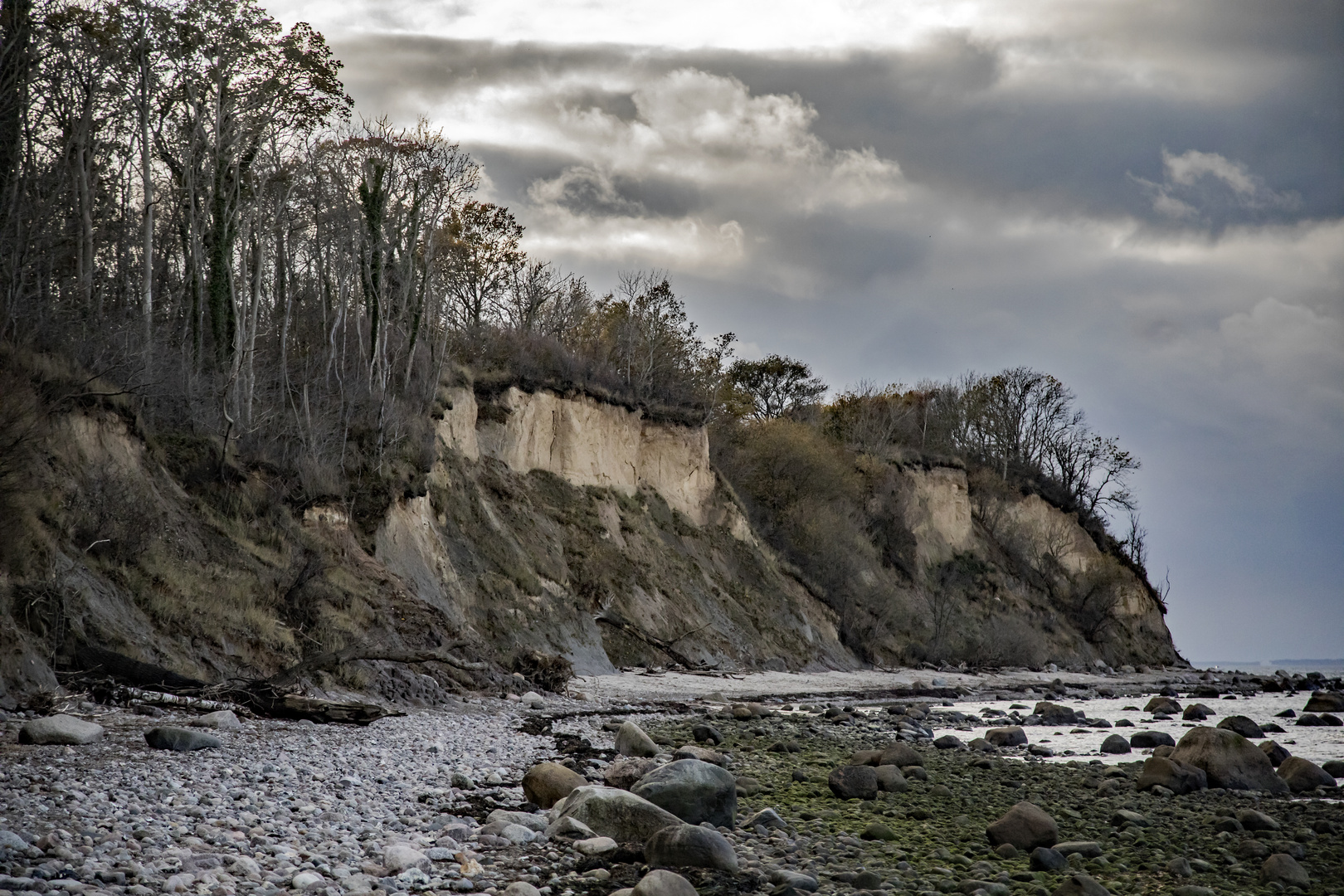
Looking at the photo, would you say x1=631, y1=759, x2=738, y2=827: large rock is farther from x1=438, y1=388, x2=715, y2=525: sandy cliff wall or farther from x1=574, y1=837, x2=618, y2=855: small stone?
x1=438, y1=388, x2=715, y2=525: sandy cliff wall

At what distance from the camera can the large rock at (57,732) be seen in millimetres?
7168

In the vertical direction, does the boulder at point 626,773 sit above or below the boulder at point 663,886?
below

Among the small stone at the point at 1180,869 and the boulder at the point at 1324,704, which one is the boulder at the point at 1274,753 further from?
the boulder at the point at 1324,704

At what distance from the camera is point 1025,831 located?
7238 millimetres

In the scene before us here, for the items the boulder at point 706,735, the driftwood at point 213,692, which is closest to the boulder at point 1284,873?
the boulder at point 706,735

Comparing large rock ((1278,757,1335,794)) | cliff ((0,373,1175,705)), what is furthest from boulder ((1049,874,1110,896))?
cliff ((0,373,1175,705))

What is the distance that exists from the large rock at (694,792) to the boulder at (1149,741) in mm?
10945

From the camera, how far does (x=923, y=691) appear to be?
2789 centimetres

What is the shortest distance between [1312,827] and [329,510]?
663 inches

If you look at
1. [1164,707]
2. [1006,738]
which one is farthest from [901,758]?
[1164,707]

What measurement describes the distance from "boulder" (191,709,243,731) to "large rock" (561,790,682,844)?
4.41 m

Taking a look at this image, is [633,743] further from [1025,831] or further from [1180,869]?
[1180,869]

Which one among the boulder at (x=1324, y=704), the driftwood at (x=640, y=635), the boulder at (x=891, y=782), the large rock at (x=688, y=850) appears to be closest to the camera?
the large rock at (x=688, y=850)

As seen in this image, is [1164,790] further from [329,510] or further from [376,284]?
[376,284]
